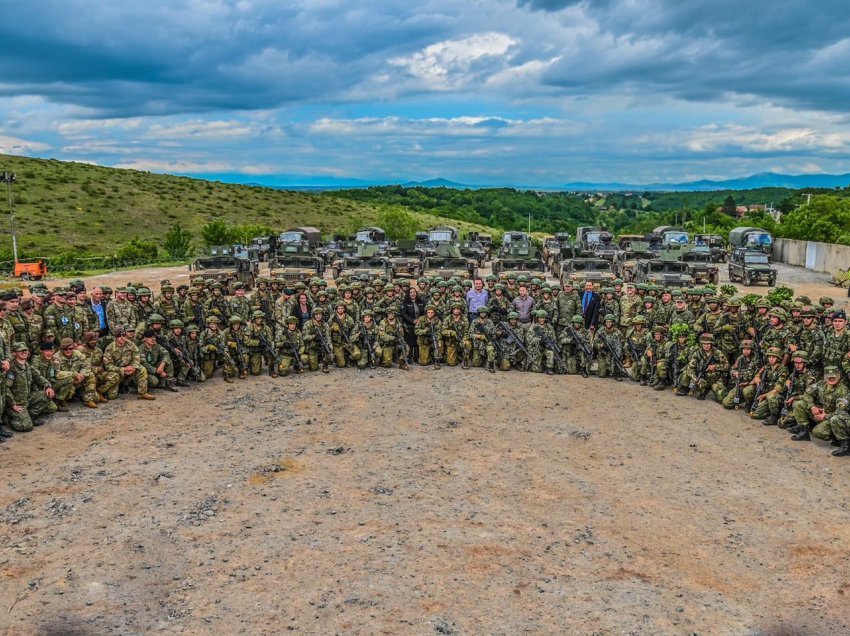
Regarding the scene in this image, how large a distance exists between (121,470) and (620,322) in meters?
8.49

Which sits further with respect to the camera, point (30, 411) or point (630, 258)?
point (630, 258)

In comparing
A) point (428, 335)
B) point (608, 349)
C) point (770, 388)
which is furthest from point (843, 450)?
point (428, 335)

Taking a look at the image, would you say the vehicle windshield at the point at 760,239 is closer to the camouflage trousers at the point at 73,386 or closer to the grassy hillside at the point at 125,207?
the grassy hillside at the point at 125,207

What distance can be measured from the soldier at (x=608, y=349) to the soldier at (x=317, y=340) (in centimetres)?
433

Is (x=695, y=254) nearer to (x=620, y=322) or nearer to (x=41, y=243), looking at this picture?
(x=620, y=322)

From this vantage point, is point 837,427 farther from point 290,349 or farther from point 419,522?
point 290,349

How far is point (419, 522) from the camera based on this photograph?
6.94 meters

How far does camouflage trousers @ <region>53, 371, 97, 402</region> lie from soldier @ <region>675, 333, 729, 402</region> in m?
8.19

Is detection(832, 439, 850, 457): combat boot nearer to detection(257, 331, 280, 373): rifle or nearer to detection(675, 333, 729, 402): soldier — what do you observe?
detection(675, 333, 729, 402): soldier

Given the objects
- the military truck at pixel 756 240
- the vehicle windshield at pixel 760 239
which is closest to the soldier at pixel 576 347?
the military truck at pixel 756 240

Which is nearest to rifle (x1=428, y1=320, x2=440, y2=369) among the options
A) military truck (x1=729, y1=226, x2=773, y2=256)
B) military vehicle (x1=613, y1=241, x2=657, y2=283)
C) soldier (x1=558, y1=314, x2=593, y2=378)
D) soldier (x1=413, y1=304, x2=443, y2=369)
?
soldier (x1=413, y1=304, x2=443, y2=369)

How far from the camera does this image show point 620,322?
13.5 m

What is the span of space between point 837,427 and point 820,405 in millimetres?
590

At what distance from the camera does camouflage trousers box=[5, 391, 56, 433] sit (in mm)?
9461
